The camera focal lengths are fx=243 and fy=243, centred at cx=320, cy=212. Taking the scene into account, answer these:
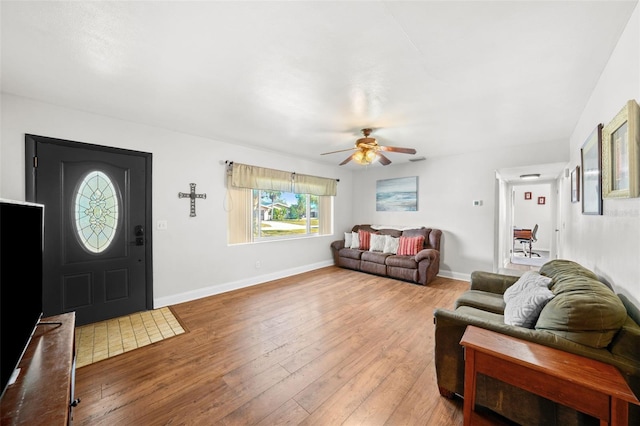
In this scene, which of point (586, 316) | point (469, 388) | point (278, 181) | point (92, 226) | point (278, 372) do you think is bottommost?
point (278, 372)

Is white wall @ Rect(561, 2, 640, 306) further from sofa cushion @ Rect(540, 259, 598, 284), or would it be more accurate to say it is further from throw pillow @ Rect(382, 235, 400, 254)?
throw pillow @ Rect(382, 235, 400, 254)

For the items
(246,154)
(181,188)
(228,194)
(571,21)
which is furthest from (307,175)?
(571,21)

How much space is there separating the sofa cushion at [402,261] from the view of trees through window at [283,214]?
1840 mm

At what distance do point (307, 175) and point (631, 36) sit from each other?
14.3 ft

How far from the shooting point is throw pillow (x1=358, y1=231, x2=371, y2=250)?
5512mm

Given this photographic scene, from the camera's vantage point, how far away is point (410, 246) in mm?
4770

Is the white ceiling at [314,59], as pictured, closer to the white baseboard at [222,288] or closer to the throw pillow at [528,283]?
the throw pillow at [528,283]

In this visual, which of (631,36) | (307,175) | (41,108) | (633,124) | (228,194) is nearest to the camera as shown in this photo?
(633,124)

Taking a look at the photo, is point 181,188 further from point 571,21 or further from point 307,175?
point 571,21

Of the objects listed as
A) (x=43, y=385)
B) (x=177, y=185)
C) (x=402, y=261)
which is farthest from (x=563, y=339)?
(x=177, y=185)

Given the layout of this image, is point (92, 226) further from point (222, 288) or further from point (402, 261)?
point (402, 261)

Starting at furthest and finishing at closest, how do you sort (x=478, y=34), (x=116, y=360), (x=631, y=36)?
(x=116, y=360) → (x=478, y=34) → (x=631, y=36)

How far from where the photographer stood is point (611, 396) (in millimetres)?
1020

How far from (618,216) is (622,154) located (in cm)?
40
